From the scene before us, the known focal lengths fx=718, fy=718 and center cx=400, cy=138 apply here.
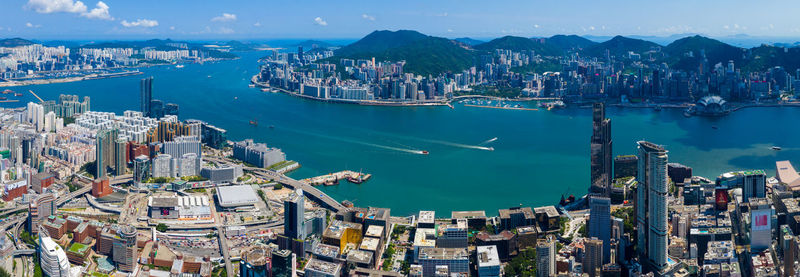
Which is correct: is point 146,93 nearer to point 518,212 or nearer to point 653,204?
point 518,212

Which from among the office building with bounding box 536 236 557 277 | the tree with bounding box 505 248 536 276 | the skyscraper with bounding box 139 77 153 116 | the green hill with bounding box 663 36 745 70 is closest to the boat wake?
the skyscraper with bounding box 139 77 153 116

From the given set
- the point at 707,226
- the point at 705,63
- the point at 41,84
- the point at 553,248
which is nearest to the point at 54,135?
the point at 553,248

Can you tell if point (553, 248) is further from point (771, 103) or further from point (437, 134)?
point (771, 103)

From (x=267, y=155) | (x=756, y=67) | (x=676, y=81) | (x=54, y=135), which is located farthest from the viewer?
(x=756, y=67)

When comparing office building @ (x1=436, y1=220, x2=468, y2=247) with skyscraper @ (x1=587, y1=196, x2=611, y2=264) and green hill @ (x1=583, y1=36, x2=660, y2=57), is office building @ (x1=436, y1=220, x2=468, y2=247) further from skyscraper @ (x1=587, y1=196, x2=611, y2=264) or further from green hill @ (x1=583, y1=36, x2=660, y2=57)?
green hill @ (x1=583, y1=36, x2=660, y2=57)

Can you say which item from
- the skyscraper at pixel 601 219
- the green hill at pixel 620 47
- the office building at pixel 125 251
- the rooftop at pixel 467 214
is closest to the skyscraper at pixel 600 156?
the skyscraper at pixel 601 219

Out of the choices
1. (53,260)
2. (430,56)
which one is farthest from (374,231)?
(430,56)
